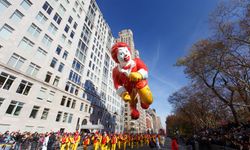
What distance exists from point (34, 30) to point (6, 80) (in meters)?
8.27

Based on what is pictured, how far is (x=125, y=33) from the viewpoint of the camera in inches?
3757

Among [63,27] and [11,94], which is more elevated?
[63,27]

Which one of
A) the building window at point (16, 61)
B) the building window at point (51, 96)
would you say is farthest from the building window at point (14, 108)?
the building window at point (16, 61)

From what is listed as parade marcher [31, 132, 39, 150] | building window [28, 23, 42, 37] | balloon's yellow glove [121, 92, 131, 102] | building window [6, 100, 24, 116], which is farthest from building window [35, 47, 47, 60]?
balloon's yellow glove [121, 92, 131, 102]

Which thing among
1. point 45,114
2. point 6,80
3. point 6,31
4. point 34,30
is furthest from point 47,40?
point 45,114

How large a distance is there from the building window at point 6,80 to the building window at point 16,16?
701 cm

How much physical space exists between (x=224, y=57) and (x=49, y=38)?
24421 millimetres

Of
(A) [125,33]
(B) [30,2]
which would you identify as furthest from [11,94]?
(A) [125,33]

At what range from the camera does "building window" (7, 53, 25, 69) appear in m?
15.7

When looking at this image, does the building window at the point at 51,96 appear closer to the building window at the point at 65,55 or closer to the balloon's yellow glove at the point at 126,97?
the building window at the point at 65,55

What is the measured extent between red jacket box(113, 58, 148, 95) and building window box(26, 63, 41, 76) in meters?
18.4

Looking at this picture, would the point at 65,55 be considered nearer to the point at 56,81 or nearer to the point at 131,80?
the point at 56,81

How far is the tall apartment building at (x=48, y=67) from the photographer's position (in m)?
15.4

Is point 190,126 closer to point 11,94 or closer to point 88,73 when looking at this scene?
point 88,73
